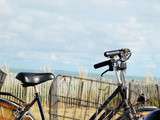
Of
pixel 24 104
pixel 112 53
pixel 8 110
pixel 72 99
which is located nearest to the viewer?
pixel 112 53

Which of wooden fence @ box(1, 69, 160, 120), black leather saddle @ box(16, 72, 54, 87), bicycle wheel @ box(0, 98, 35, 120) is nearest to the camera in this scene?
black leather saddle @ box(16, 72, 54, 87)

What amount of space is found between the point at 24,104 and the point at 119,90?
1226 mm

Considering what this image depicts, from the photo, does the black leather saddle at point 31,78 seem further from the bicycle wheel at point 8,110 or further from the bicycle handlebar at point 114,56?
the bicycle handlebar at point 114,56

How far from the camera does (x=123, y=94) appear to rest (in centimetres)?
594

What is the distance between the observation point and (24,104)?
668 centimetres

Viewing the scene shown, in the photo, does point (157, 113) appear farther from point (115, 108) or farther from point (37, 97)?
point (37, 97)

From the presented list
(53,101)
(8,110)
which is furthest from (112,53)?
(8,110)

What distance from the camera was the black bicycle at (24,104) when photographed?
6.20 metres

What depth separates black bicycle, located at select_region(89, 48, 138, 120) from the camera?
19.0 ft

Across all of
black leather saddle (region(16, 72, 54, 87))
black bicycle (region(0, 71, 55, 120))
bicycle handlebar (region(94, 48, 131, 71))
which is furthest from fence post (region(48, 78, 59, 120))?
bicycle handlebar (region(94, 48, 131, 71))

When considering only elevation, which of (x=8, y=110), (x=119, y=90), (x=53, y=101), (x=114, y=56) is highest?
(x=114, y=56)

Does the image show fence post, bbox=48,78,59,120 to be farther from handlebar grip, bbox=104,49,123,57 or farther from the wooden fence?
handlebar grip, bbox=104,49,123,57

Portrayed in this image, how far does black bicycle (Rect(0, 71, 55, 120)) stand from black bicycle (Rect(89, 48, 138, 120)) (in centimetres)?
63

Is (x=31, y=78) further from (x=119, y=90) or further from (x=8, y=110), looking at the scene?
(x=119, y=90)
